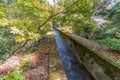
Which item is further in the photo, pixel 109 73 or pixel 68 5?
pixel 68 5

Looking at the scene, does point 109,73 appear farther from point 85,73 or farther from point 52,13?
point 52,13

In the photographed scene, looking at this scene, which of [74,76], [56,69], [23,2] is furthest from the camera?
[23,2]

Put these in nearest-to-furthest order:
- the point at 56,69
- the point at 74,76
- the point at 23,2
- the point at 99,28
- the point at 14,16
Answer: the point at 56,69
the point at 74,76
the point at 23,2
the point at 14,16
the point at 99,28

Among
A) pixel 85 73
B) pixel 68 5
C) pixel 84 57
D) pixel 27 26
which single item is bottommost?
pixel 85 73

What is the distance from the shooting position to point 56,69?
553 cm

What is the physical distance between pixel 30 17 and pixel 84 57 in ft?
11.0

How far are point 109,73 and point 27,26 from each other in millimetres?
3999

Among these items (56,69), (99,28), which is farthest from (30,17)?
(99,28)

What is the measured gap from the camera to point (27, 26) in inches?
259

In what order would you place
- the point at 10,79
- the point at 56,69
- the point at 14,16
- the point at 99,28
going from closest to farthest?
1. the point at 10,79
2. the point at 56,69
3. the point at 14,16
4. the point at 99,28

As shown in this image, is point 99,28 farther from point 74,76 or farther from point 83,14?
point 74,76

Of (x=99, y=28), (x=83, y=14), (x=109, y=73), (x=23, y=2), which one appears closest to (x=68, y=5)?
(x=83, y=14)

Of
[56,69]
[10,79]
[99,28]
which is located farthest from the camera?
[99,28]

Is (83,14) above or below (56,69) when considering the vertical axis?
above
